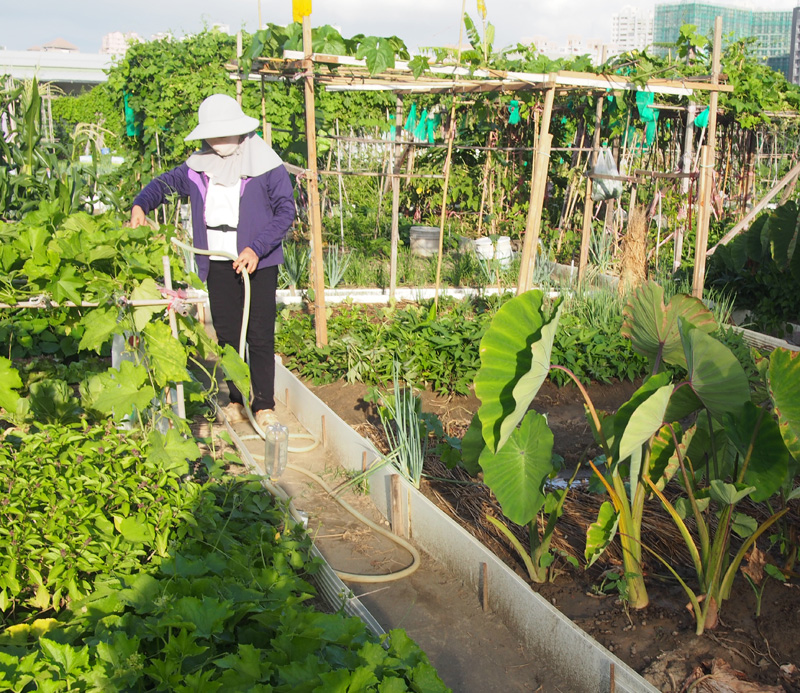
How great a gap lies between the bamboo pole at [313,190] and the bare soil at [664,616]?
81.6 inches

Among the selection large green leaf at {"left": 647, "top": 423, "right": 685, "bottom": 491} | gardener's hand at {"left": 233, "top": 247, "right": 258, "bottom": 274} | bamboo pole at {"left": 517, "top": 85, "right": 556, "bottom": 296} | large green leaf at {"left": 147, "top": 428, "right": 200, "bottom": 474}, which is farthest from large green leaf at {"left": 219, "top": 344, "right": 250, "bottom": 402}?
bamboo pole at {"left": 517, "top": 85, "right": 556, "bottom": 296}

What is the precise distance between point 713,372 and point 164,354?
185 centimetres

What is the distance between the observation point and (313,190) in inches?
211

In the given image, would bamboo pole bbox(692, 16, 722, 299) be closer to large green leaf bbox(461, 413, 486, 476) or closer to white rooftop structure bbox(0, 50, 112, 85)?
large green leaf bbox(461, 413, 486, 476)

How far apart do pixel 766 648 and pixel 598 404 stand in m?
2.66

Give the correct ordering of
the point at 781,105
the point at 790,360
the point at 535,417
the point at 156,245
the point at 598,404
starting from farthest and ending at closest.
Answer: the point at 781,105
the point at 598,404
the point at 156,245
the point at 535,417
the point at 790,360

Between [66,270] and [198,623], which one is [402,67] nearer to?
[66,270]

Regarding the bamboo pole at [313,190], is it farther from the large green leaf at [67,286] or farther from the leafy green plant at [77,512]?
the leafy green plant at [77,512]

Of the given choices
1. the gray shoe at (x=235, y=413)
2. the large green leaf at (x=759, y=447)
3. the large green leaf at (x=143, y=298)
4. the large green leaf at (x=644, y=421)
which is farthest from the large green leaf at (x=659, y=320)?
the gray shoe at (x=235, y=413)

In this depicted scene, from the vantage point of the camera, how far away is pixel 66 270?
8.83 feet

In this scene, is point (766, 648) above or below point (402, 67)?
below

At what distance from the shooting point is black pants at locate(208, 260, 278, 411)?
4.21 meters

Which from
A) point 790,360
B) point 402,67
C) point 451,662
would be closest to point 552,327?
point 790,360

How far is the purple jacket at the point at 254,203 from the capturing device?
402 centimetres
